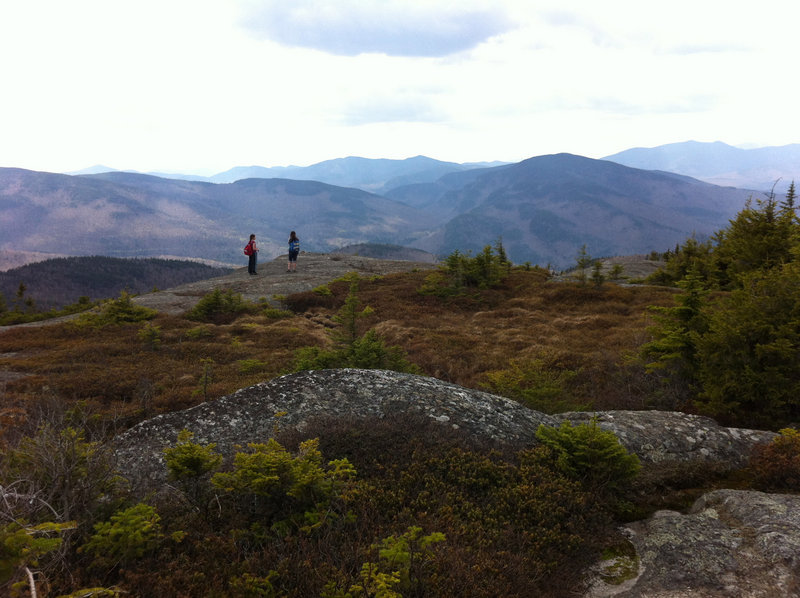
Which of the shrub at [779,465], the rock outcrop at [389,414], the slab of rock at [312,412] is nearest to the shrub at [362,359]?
the slab of rock at [312,412]

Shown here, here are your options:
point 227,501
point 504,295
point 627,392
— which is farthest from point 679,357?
point 504,295

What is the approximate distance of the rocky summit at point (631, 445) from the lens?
412 cm

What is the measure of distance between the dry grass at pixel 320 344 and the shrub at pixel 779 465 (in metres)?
3.84

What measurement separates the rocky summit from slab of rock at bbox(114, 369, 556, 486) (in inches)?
0.8

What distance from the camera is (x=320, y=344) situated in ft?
53.2

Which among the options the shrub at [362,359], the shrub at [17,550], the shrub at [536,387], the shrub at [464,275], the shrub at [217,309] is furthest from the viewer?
the shrub at [464,275]

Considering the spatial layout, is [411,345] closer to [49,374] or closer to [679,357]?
[679,357]

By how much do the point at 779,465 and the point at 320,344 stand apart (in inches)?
527

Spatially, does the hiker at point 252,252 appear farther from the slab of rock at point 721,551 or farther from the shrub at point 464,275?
the slab of rock at point 721,551

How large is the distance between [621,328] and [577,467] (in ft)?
42.0

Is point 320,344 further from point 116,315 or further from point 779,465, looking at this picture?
point 779,465

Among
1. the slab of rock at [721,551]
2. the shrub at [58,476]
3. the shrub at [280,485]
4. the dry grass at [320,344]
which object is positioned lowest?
the dry grass at [320,344]

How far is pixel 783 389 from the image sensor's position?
24.8ft

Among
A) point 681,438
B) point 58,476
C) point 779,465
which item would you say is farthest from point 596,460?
point 58,476
